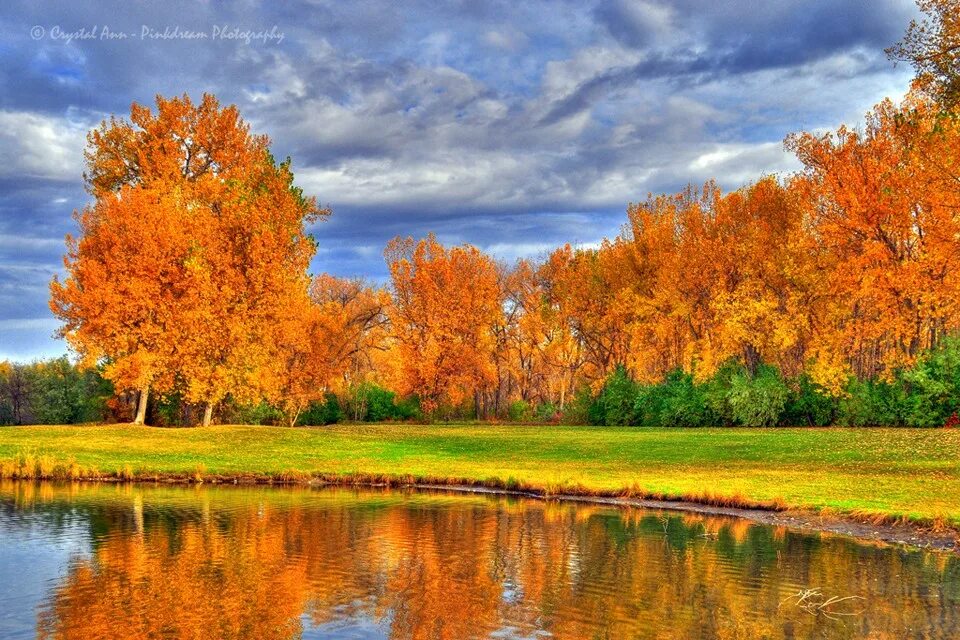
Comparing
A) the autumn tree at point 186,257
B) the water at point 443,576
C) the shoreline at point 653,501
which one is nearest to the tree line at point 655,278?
the autumn tree at point 186,257

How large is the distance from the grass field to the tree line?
478 centimetres

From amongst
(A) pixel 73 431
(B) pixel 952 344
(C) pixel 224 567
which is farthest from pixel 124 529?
(B) pixel 952 344

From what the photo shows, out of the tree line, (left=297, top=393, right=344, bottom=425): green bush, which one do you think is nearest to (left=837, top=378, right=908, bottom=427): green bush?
the tree line

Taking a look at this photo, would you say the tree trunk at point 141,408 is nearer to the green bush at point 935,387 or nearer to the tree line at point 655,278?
the tree line at point 655,278

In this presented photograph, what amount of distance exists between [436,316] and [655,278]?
1902cm

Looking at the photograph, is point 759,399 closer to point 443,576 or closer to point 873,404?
point 873,404

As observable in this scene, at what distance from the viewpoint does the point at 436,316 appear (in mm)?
72562

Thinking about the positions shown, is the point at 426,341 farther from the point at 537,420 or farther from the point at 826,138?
the point at 826,138

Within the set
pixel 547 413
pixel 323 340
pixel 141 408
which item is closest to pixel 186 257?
pixel 141 408

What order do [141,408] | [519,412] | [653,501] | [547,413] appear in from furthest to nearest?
[519,412], [547,413], [141,408], [653,501]

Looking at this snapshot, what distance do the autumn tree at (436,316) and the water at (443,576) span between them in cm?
4877

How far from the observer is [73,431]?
44250 millimetres

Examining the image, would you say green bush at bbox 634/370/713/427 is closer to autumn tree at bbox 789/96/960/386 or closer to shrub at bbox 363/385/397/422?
autumn tree at bbox 789/96/960/386

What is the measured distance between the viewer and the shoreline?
20.1 m
